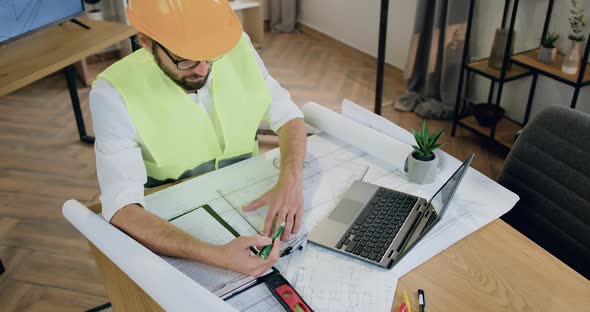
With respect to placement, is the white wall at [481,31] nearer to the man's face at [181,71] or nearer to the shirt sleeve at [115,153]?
the man's face at [181,71]

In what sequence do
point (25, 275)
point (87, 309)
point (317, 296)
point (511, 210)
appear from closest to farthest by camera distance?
point (317, 296)
point (511, 210)
point (87, 309)
point (25, 275)

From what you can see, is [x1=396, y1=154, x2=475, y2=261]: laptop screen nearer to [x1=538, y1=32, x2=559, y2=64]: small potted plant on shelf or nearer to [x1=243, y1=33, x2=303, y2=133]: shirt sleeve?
[x1=243, y1=33, x2=303, y2=133]: shirt sleeve

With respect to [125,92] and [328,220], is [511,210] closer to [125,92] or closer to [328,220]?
[328,220]

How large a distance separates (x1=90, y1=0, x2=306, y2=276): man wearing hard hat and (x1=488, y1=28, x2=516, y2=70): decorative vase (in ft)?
5.75

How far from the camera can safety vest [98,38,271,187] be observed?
4.51 feet

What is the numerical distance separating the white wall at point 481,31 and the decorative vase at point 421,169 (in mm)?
1765

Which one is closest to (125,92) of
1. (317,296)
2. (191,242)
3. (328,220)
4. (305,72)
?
(191,242)

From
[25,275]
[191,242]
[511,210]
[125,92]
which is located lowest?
[25,275]

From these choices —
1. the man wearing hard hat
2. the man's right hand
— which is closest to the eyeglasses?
the man wearing hard hat

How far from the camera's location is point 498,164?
2.91 m

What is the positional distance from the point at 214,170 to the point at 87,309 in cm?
93

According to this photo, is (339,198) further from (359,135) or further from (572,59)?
(572,59)

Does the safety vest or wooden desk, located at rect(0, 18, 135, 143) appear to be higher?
the safety vest

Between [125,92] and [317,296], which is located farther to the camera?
[125,92]
